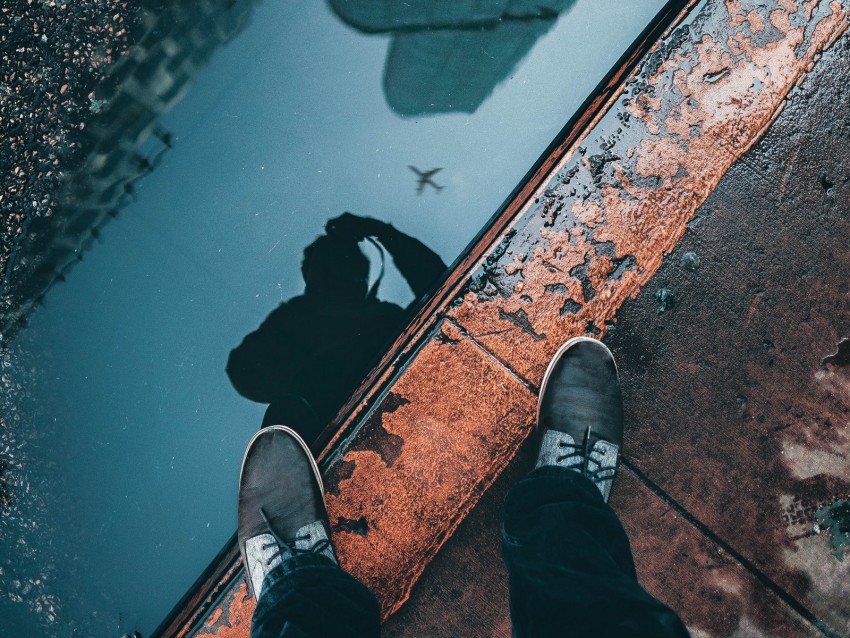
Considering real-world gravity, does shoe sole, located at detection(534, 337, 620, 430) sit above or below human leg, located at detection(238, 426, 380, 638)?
above

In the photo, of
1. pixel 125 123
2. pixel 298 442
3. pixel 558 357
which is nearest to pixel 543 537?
pixel 558 357

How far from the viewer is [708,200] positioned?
1.50 m

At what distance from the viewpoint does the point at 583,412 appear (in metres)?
1.54

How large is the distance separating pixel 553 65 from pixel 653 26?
0.35 m

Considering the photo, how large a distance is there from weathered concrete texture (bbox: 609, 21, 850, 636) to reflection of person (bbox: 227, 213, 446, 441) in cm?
75

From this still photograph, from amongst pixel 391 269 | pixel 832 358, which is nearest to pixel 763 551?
pixel 832 358

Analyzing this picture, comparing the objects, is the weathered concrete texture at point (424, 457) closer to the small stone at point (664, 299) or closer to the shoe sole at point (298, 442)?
the shoe sole at point (298, 442)

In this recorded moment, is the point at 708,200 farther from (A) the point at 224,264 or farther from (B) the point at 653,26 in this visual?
(A) the point at 224,264

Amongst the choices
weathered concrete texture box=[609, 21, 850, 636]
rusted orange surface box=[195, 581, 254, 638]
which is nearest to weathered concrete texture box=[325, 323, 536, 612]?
rusted orange surface box=[195, 581, 254, 638]

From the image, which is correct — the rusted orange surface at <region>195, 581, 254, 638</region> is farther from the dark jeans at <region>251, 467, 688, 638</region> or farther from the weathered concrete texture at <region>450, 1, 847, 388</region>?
the weathered concrete texture at <region>450, 1, 847, 388</region>

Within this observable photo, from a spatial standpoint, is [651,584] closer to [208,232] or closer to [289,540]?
[289,540]

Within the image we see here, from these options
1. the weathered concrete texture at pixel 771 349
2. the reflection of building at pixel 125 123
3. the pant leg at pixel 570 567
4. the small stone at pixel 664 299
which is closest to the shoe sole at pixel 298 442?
the pant leg at pixel 570 567

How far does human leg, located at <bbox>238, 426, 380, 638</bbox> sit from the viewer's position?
4.52 ft

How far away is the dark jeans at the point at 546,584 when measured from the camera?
3.74ft
